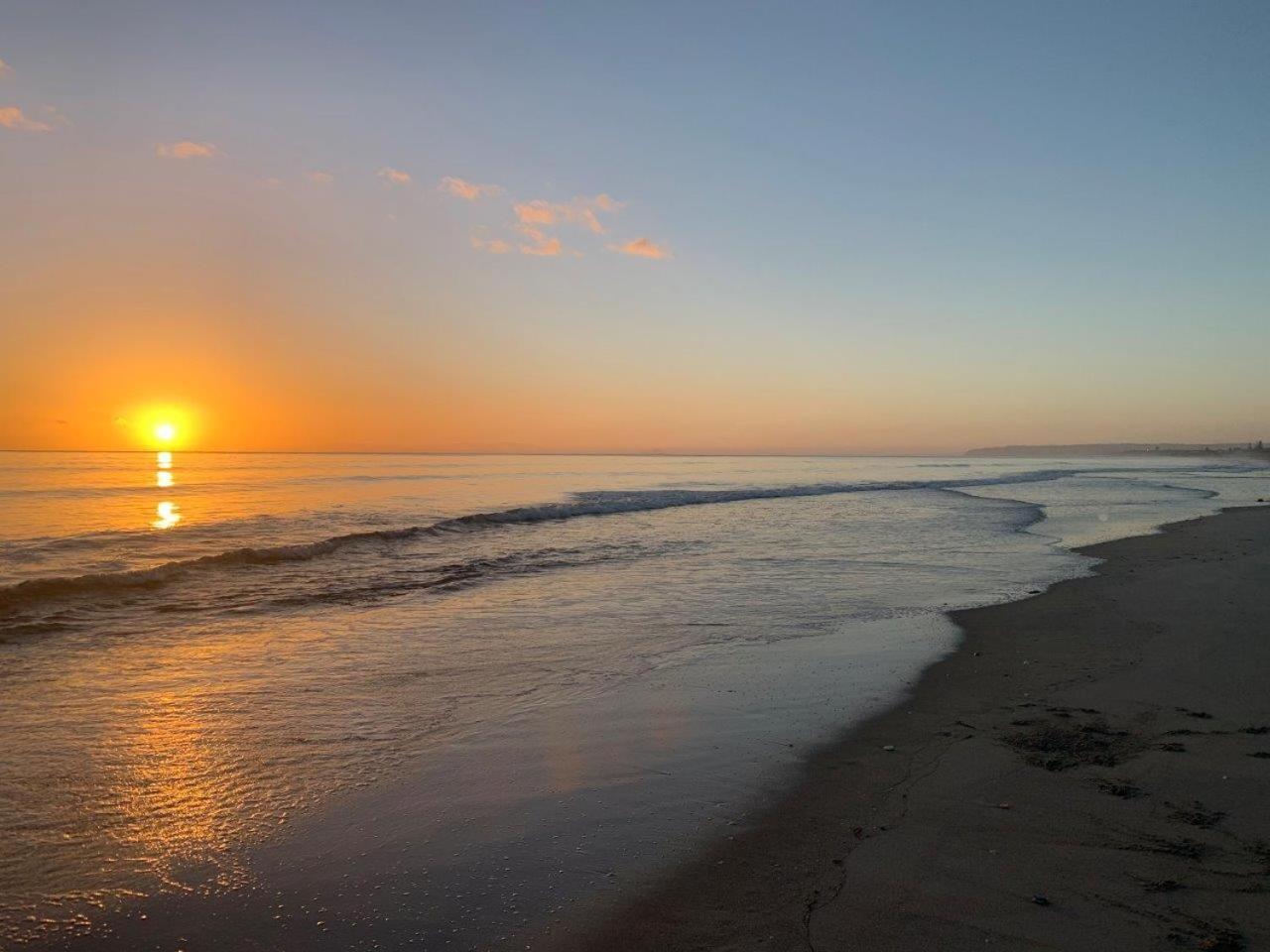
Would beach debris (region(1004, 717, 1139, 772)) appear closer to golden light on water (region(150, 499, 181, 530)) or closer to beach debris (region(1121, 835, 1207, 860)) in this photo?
beach debris (region(1121, 835, 1207, 860))

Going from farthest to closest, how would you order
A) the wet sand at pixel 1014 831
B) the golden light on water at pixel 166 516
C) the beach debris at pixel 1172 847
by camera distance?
the golden light on water at pixel 166 516 → the beach debris at pixel 1172 847 → the wet sand at pixel 1014 831

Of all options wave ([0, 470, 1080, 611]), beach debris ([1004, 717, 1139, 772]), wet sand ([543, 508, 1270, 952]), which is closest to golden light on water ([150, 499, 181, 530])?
wave ([0, 470, 1080, 611])

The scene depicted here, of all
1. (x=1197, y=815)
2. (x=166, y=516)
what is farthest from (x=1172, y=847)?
(x=166, y=516)

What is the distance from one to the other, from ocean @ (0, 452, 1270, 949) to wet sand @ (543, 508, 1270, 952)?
414mm

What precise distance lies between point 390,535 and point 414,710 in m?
15.2

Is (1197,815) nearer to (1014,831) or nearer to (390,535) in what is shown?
(1014,831)

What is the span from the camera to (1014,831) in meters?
4.27

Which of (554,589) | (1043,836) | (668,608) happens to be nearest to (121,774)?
(1043,836)

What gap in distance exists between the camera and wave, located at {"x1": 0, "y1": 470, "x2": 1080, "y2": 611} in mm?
12695

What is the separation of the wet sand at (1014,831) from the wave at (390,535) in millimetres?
12443

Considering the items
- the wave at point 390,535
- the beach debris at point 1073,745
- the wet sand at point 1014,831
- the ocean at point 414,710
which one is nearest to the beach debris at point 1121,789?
the wet sand at point 1014,831

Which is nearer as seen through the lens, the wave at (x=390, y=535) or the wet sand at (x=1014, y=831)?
the wet sand at (x=1014, y=831)

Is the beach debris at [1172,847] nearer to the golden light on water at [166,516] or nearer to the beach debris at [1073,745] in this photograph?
the beach debris at [1073,745]

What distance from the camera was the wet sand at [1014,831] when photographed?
3.37 m
